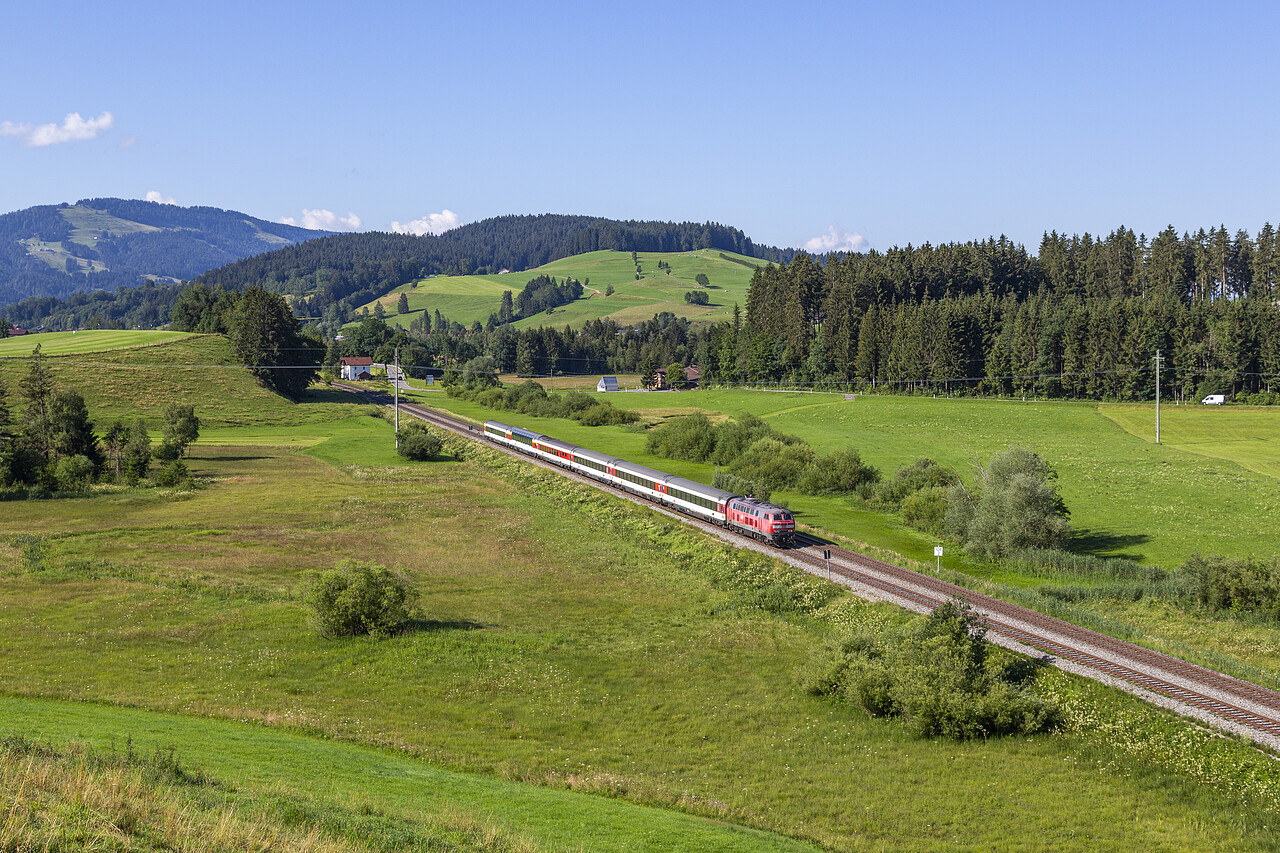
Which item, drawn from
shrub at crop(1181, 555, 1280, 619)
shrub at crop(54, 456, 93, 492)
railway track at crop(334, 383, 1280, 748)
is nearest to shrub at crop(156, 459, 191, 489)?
shrub at crop(54, 456, 93, 492)

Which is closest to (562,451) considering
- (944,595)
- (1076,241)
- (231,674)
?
(944,595)

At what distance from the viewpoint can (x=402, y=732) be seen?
81.8 ft

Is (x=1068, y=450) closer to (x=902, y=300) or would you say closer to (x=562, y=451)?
(x=562, y=451)

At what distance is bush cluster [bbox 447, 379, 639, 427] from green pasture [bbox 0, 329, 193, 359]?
191 feet

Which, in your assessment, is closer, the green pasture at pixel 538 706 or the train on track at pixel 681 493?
the green pasture at pixel 538 706

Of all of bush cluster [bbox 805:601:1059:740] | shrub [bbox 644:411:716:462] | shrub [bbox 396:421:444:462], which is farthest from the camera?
shrub [bbox 396:421:444:462]

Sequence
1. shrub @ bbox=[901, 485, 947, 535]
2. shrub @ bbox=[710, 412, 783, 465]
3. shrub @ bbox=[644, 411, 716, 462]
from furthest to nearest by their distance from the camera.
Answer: shrub @ bbox=[644, 411, 716, 462], shrub @ bbox=[710, 412, 783, 465], shrub @ bbox=[901, 485, 947, 535]

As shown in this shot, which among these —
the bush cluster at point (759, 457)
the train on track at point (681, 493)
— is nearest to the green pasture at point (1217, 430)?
the bush cluster at point (759, 457)

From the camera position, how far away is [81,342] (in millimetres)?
149750

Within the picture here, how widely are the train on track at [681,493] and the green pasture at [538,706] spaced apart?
11.9 feet

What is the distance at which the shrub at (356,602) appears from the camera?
34094 mm

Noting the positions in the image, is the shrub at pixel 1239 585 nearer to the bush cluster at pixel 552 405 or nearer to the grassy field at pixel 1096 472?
the grassy field at pixel 1096 472

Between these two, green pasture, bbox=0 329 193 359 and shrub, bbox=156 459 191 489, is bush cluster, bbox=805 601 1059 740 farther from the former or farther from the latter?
green pasture, bbox=0 329 193 359

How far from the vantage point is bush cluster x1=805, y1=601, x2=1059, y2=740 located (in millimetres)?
27016
